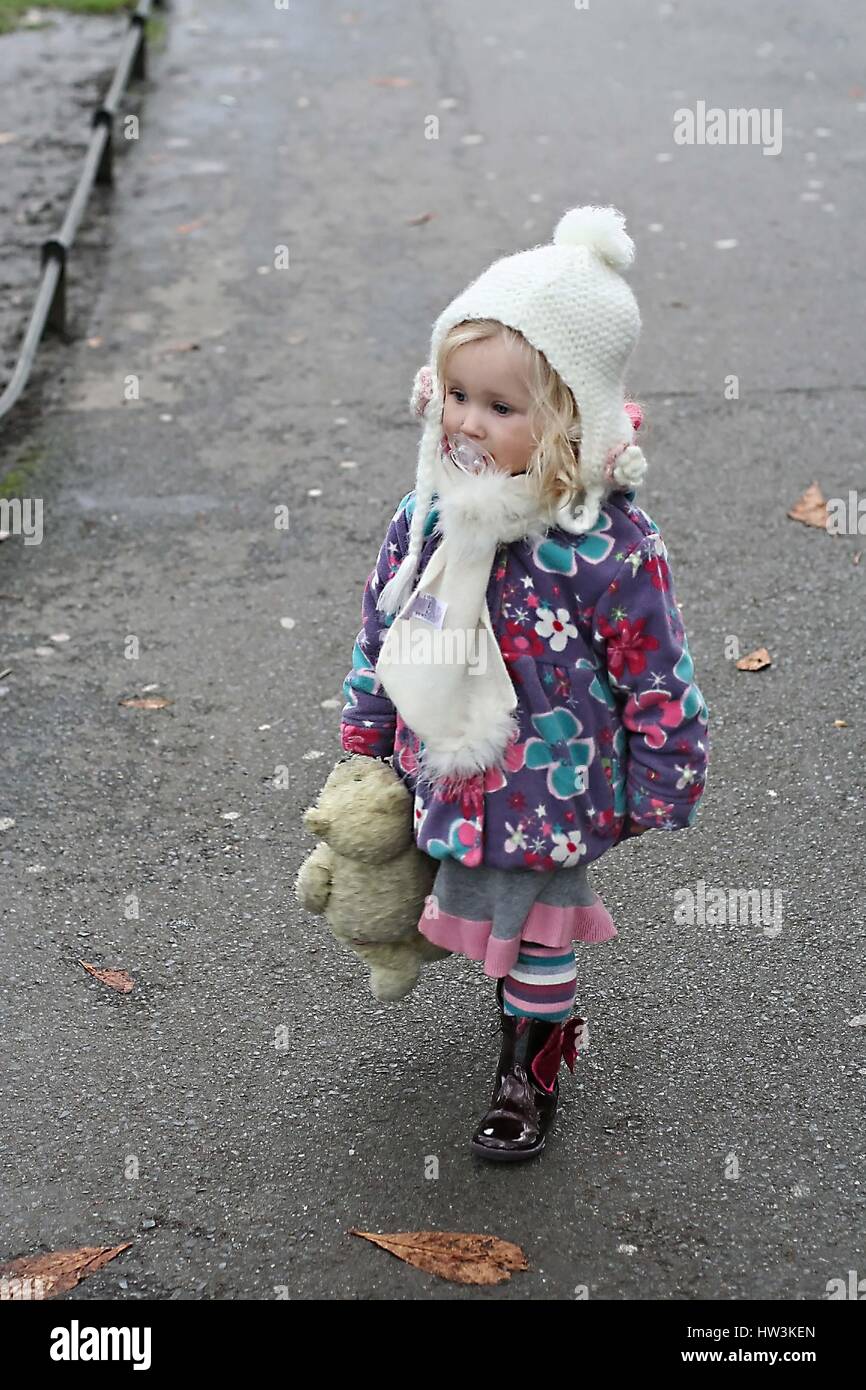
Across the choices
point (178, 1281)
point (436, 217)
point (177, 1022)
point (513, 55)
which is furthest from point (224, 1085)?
point (513, 55)

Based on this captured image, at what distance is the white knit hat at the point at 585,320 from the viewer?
2691 millimetres

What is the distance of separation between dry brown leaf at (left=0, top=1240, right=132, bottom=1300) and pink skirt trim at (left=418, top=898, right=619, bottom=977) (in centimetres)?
79

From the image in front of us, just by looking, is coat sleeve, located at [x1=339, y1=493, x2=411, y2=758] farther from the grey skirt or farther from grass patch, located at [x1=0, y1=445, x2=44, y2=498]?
grass patch, located at [x1=0, y1=445, x2=44, y2=498]

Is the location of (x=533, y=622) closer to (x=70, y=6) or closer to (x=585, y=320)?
(x=585, y=320)

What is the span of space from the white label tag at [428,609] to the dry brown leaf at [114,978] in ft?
4.20

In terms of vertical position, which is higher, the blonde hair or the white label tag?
Result: the blonde hair

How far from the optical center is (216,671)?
5051 mm

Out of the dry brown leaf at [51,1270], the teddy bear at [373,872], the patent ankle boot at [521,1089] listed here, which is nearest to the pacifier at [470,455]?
the teddy bear at [373,872]

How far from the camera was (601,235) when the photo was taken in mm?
2764

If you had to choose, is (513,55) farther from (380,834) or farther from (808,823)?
(380,834)

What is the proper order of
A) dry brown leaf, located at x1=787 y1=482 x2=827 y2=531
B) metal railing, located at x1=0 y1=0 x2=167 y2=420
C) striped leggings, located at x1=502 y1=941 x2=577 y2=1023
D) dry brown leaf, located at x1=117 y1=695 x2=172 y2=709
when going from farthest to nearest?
metal railing, located at x1=0 y1=0 x2=167 y2=420
dry brown leaf, located at x1=787 y1=482 x2=827 y2=531
dry brown leaf, located at x1=117 y1=695 x2=172 y2=709
striped leggings, located at x1=502 y1=941 x2=577 y2=1023

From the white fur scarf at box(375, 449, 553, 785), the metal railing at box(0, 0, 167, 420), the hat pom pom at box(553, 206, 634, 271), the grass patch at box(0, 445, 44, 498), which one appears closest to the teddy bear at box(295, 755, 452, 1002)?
the white fur scarf at box(375, 449, 553, 785)

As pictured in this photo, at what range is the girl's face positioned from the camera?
2.71 meters

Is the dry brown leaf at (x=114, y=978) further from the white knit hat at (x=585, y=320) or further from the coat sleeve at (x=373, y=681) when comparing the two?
the white knit hat at (x=585, y=320)
